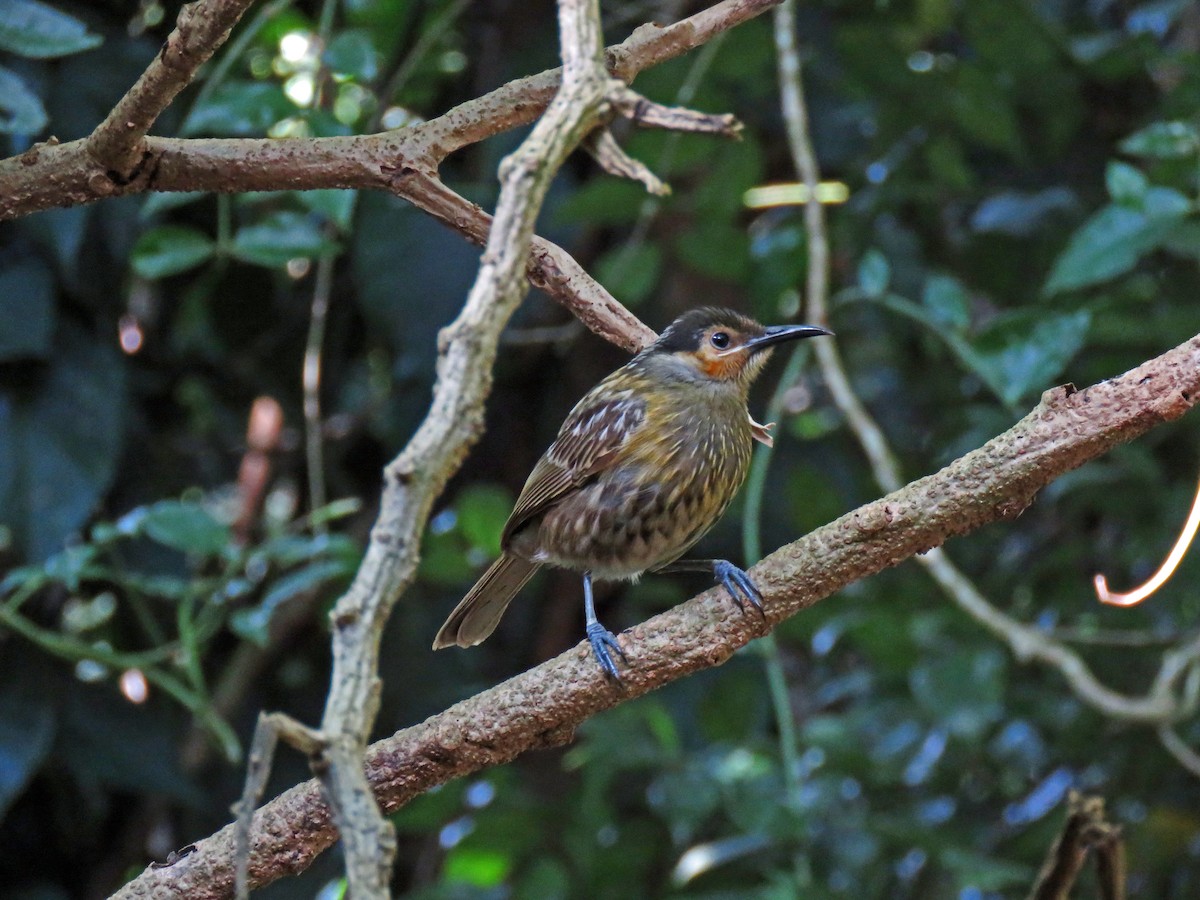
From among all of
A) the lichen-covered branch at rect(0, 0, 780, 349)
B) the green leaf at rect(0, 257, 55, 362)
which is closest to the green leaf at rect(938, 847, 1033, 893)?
the lichen-covered branch at rect(0, 0, 780, 349)

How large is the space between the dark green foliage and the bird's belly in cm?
55

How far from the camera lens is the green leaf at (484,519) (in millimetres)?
4082

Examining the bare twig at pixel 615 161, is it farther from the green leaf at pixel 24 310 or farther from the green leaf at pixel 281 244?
the green leaf at pixel 24 310

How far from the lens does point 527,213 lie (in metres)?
1.10

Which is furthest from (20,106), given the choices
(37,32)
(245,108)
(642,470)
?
(642,470)

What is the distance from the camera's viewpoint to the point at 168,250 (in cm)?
325

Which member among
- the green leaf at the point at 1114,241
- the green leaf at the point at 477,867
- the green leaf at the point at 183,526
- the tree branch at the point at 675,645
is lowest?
the tree branch at the point at 675,645

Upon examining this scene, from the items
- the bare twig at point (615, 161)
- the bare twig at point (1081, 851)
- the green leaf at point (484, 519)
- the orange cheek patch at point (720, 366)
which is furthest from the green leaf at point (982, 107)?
the bare twig at point (615, 161)

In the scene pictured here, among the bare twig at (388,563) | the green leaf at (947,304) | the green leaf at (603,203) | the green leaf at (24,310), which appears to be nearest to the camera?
the bare twig at (388,563)

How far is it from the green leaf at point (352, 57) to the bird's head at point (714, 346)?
886 mm

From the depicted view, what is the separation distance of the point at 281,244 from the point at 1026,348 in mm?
1724

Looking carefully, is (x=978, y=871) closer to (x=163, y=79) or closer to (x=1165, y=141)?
(x=1165, y=141)

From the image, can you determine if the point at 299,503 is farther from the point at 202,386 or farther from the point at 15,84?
the point at 15,84

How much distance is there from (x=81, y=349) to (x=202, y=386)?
2.93 feet
